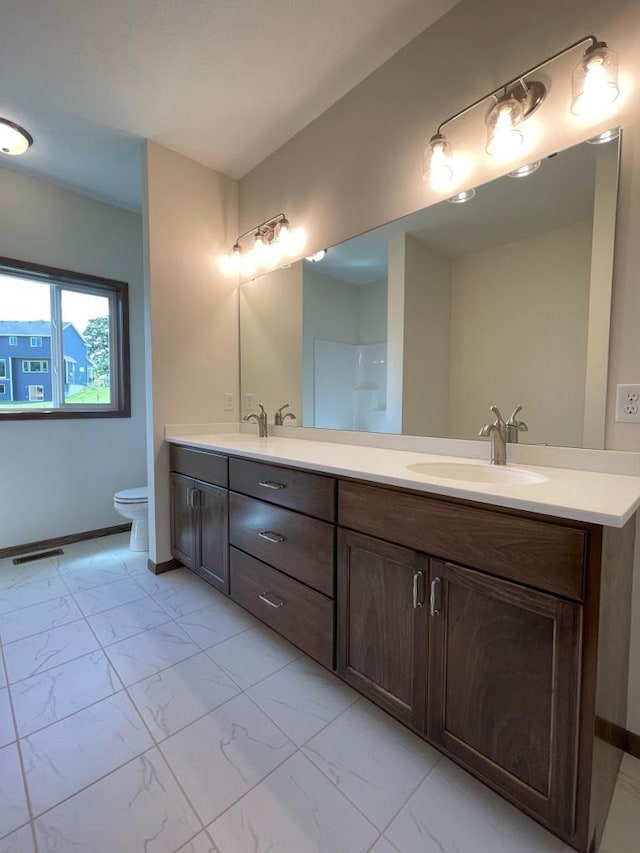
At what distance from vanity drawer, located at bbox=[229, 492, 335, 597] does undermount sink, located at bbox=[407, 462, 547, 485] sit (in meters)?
0.40

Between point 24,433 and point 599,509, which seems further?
point 24,433

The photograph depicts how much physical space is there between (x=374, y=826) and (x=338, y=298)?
196 centimetres

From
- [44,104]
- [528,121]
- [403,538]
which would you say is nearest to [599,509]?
[403,538]

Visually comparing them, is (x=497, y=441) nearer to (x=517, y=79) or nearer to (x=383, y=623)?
(x=383, y=623)

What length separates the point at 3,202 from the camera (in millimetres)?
2402

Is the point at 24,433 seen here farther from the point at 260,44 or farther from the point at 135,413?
the point at 260,44

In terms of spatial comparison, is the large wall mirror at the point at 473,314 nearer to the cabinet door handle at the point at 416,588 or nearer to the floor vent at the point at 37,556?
the cabinet door handle at the point at 416,588

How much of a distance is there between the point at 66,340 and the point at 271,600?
2.47 metres

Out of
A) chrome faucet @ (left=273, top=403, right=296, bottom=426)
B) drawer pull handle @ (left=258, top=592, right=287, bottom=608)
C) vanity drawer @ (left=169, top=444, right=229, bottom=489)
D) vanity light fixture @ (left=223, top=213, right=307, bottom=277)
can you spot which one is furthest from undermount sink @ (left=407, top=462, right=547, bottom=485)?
vanity light fixture @ (left=223, top=213, right=307, bottom=277)

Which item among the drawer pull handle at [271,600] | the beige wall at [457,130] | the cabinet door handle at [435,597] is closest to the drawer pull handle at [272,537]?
the drawer pull handle at [271,600]

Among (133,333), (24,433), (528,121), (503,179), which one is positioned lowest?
(24,433)

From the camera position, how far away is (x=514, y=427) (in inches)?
53.1

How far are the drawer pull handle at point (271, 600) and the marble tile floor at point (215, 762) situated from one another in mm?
228

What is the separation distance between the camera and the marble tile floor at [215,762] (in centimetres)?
90
